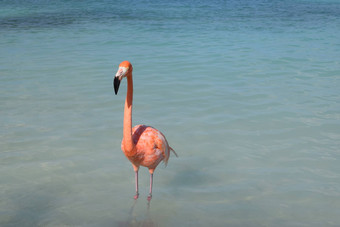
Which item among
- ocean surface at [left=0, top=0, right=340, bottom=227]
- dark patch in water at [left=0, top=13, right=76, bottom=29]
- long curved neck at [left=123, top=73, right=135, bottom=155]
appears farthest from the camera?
dark patch in water at [left=0, top=13, right=76, bottom=29]

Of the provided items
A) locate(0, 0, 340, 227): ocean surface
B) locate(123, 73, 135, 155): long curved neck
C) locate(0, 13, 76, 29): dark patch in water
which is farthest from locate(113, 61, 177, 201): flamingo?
locate(0, 13, 76, 29): dark patch in water

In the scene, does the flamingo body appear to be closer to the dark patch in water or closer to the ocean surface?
the ocean surface

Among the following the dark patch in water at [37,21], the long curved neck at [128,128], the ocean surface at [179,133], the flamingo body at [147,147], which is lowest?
the dark patch in water at [37,21]

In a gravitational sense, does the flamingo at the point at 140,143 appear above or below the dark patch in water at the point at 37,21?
above

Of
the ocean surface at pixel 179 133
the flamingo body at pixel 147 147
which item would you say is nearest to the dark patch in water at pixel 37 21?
the ocean surface at pixel 179 133

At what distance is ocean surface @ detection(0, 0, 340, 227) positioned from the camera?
4707mm

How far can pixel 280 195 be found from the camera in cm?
500

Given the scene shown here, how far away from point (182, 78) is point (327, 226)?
249 inches

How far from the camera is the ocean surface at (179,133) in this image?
4707mm

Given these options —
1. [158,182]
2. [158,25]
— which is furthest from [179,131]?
[158,25]

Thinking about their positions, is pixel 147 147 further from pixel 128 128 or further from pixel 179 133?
pixel 179 133

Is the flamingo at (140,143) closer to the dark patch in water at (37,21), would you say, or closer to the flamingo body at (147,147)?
the flamingo body at (147,147)

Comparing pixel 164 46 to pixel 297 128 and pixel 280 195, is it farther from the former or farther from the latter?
pixel 280 195

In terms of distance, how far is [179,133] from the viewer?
22.2 feet
